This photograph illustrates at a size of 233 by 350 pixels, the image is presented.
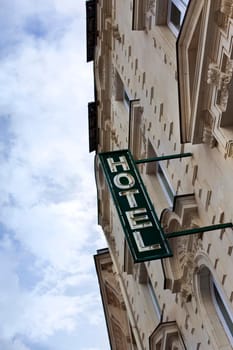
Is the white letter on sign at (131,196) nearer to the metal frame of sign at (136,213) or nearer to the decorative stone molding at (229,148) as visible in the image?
the metal frame of sign at (136,213)

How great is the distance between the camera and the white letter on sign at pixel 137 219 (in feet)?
39.7

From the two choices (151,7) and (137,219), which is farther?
(151,7)

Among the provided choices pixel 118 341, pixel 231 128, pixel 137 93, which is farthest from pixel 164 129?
pixel 118 341

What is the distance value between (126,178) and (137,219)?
1.39 metres

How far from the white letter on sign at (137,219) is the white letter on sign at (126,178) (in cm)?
82

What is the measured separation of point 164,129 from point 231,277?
5.70 meters

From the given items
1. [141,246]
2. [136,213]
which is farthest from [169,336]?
[141,246]

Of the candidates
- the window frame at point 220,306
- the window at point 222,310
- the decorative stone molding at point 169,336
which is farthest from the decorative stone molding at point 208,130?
the decorative stone molding at point 169,336

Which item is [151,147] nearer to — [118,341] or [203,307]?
[203,307]

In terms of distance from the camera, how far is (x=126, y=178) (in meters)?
13.3

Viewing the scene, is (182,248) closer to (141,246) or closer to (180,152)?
(180,152)

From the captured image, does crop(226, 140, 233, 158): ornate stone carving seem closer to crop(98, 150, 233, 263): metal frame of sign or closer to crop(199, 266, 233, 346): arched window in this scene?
crop(98, 150, 233, 263): metal frame of sign

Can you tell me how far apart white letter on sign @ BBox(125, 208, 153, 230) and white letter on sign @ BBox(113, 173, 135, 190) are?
2.70ft

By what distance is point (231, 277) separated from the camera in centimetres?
1141
